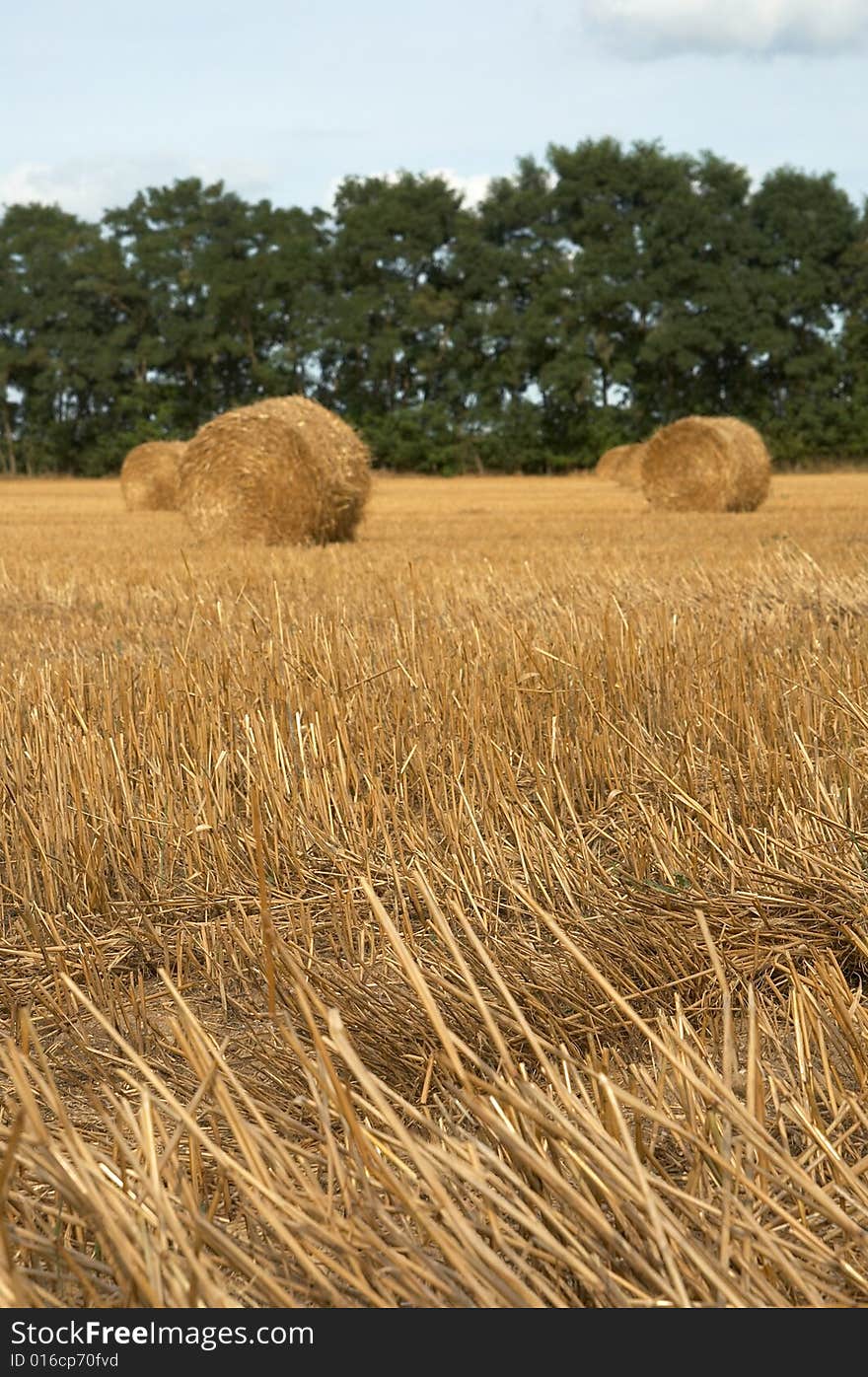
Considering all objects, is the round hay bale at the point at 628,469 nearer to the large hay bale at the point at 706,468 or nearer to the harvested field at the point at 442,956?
the large hay bale at the point at 706,468

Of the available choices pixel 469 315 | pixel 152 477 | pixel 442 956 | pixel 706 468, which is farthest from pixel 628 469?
pixel 442 956

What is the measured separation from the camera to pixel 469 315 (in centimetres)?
4541

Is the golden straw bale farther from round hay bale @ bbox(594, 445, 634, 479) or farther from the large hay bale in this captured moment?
round hay bale @ bbox(594, 445, 634, 479)

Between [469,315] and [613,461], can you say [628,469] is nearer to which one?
[613,461]

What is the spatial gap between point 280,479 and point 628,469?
758 inches

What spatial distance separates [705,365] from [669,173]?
259 inches

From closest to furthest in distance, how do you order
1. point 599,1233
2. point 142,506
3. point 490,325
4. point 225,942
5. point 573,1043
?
1. point 599,1233
2. point 573,1043
3. point 225,942
4. point 142,506
5. point 490,325

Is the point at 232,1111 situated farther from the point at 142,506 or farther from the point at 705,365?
the point at 705,365

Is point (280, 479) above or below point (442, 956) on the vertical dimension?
above

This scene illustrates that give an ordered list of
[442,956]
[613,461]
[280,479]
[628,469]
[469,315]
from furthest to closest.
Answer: [469,315] → [613,461] → [628,469] → [280,479] → [442,956]

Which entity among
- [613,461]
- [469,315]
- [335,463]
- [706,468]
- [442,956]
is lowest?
[442,956]

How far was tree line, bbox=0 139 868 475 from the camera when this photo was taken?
43844 mm

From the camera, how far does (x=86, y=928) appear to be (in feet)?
8.95

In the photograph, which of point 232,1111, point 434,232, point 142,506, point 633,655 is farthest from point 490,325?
point 232,1111
